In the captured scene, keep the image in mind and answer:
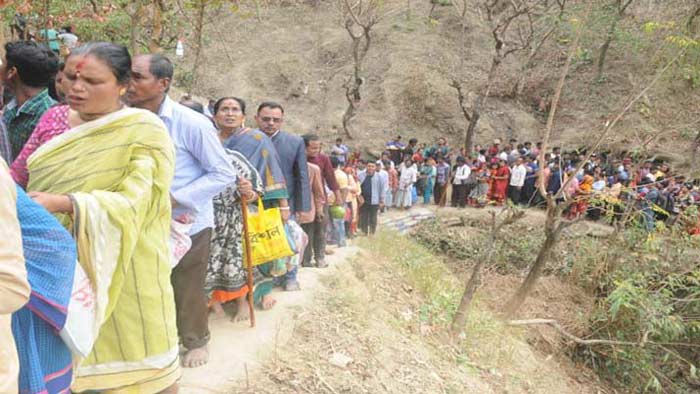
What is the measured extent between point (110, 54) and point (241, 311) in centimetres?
221

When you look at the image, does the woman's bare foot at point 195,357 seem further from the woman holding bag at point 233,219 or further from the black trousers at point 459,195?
the black trousers at point 459,195

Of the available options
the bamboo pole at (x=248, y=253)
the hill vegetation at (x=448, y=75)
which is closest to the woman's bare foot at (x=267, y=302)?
the bamboo pole at (x=248, y=253)

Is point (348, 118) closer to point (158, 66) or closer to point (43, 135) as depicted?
point (158, 66)

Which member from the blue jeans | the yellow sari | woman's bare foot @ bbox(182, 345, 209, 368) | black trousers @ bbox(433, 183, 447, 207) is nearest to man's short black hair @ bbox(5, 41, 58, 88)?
the yellow sari

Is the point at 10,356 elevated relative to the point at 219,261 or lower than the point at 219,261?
elevated

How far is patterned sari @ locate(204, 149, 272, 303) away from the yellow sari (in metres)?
1.31

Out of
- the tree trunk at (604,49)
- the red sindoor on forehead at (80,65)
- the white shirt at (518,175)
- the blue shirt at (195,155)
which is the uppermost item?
the tree trunk at (604,49)

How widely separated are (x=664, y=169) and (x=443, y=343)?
12.8 m

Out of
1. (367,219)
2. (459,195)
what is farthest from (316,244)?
(459,195)

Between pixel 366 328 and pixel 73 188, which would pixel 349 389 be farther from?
pixel 73 188

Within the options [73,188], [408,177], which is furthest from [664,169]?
[73,188]

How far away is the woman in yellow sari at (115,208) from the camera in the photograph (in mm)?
1637

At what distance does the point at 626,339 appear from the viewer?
706 centimetres

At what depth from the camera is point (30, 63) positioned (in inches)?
102
